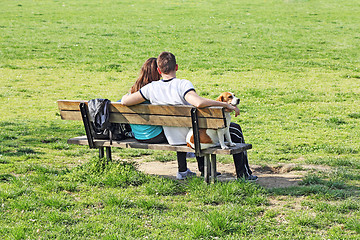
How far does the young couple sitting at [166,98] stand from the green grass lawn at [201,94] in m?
0.45

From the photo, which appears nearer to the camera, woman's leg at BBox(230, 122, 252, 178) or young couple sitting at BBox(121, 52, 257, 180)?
young couple sitting at BBox(121, 52, 257, 180)

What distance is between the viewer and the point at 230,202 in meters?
5.66

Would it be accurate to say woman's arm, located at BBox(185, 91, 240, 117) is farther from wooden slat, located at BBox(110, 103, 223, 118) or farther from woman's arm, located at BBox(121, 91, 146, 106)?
woman's arm, located at BBox(121, 91, 146, 106)

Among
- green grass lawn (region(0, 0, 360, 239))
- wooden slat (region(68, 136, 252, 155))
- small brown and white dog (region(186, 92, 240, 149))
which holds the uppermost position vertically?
small brown and white dog (region(186, 92, 240, 149))

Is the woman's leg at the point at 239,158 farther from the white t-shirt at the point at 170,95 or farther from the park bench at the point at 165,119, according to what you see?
the white t-shirt at the point at 170,95

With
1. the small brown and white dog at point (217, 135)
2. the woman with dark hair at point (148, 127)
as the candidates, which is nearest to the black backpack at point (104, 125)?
the woman with dark hair at point (148, 127)

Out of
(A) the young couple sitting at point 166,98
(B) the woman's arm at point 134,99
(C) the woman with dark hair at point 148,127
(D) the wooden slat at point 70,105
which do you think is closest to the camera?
(A) the young couple sitting at point 166,98

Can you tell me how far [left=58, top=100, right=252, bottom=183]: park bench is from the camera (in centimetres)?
595

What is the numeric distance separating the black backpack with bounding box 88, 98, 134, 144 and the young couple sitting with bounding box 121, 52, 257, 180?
21 centimetres

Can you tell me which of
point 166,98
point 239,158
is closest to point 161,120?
point 166,98

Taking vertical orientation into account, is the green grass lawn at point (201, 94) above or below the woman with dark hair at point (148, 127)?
below

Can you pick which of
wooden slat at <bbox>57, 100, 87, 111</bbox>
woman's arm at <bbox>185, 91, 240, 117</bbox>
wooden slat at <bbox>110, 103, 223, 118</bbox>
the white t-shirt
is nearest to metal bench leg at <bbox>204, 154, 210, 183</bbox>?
the white t-shirt

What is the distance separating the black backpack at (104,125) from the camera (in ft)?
21.5

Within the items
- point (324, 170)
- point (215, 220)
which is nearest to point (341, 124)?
point (324, 170)
